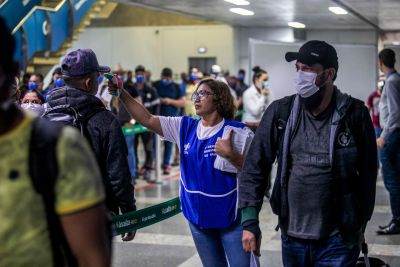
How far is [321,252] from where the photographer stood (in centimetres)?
419

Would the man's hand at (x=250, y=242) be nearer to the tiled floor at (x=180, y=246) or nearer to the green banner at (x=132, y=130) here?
the tiled floor at (x=180, y=246)

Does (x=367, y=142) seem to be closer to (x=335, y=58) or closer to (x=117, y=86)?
(x=335, y=58)

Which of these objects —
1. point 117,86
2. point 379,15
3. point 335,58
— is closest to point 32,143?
point 335,58

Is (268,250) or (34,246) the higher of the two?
(34,246)

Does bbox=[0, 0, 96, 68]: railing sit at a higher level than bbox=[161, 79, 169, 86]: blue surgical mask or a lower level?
higher

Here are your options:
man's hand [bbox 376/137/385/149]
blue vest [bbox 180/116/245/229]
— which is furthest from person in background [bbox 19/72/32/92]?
blue vest [bbox 180/116/245/229]

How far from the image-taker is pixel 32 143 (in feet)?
7.23

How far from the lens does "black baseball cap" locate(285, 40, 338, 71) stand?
4301mm

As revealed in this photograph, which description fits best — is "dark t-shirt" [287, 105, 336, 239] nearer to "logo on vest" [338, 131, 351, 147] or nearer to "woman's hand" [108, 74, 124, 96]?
"logo on vest" [338, 131, 351, 147]

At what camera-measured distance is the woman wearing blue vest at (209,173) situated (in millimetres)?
5020

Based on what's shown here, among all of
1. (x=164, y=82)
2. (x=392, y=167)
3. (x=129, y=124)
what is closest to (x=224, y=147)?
(x=392, y=167)

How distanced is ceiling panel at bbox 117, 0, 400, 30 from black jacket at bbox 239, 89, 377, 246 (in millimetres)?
10611

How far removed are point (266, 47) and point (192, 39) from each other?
18.3 meters

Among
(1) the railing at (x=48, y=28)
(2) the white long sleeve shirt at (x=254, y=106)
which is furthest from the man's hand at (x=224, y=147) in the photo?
(1) the railing at (x=48, y=28)
